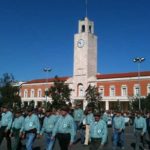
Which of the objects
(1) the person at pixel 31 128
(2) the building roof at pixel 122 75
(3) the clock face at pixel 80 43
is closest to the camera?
(1) the person at pixel 31 128

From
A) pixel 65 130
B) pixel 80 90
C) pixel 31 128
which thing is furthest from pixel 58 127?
pixel 80 90

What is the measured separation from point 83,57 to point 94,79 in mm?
5941

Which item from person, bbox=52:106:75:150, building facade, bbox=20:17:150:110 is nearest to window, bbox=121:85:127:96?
building facade, bbox=20:17:150:110

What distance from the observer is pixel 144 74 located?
77250mm

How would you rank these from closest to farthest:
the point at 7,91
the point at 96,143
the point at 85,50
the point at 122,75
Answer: the point at 96,143
the point at 7,91
the point at 122,75
the point at 85,50

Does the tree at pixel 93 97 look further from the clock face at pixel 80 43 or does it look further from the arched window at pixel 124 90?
Answer: the clock face at pixel 80 43

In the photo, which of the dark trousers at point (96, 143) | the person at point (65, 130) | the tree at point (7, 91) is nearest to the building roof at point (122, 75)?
the tree at point (7, 91)

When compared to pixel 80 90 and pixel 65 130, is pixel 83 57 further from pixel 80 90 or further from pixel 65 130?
pixel 65 130

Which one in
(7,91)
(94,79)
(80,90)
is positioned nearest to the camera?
(7,91)

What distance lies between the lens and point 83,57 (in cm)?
8481

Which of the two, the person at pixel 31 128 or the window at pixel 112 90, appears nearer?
the person at pixel 31 128

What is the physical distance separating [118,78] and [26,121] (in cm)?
6804

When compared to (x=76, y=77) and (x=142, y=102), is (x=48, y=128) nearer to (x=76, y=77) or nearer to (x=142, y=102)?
(x=142, y=102)

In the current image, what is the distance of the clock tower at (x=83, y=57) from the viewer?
277 feet
